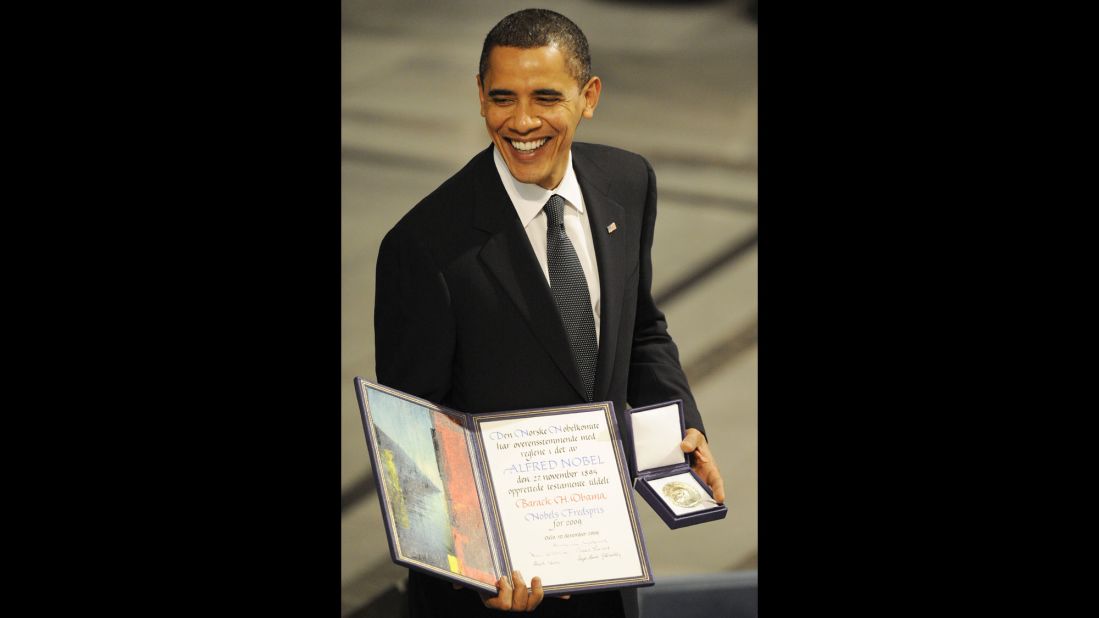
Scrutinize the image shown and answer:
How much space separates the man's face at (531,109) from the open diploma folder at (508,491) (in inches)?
29.2

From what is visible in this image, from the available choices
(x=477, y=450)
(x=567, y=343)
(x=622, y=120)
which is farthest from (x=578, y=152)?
(x=477, y=450)

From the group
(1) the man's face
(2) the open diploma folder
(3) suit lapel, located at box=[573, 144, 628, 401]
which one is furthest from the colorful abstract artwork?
(1) the man's face

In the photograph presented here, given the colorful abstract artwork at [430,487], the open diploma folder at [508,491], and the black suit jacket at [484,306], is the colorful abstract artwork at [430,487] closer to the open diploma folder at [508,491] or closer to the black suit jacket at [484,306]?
the open diploma folder at [508,491]

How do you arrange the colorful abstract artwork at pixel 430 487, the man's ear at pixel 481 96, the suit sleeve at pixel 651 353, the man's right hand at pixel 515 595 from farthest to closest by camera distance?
the suit sleeve at pixel 651 353 → the man's ear at pixel 481 96 → the man's right hand at pixel 515 595 → the colorful abstract artwork at pixel 430 487

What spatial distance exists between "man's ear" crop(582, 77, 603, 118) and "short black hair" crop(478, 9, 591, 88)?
0.04 meters

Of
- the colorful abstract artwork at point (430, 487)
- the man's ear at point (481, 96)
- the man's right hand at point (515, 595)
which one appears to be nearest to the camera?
the colorful abstract artwork at point (430, 487)

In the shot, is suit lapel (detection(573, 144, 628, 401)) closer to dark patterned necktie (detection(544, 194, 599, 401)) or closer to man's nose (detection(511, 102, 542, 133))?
dark patterned necktie (detection(544, 194, 599, 401))

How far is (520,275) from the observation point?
4.34m

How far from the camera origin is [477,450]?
4223mm

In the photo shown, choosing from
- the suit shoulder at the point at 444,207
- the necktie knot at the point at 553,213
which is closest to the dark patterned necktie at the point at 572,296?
the necktie knot at the point at 553,213

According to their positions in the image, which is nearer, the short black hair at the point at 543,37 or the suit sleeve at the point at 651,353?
the short black hair at the point at 543,37

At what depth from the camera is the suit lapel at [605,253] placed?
4.41 metres

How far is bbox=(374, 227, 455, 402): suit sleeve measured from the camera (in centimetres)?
433

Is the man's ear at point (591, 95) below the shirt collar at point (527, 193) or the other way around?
the other way around
